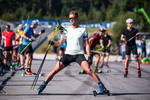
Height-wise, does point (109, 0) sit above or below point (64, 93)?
above

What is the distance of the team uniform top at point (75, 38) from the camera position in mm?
6898

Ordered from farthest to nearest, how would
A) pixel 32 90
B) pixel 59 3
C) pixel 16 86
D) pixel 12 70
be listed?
1. pixel 59 3
2. pixel 12 70
3. pixel 16 86
4. pixel 32 90

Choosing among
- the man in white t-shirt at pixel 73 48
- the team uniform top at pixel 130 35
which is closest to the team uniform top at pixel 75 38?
the man in white t-shirt at pixel 73 48

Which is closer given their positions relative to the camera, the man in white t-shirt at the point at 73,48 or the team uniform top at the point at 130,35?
the man in white t-shirt at the point at 73,48

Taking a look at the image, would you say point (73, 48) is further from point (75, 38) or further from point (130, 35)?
point (130, 35)

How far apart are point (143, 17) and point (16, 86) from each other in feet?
78.1

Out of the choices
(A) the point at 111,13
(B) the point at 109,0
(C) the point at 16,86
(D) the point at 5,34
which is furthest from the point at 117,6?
(C) the point at 16,86

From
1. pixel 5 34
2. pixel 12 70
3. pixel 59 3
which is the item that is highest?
pixel 59 3

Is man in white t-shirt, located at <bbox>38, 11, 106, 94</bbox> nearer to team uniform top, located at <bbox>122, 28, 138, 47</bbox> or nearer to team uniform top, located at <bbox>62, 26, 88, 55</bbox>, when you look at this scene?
team uniform top, located at <bbox>62, 26, 88, 55</bbox>

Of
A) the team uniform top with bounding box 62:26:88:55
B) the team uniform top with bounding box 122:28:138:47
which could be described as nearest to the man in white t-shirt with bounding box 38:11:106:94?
the team uniform top with bounding box 62:26:88:55

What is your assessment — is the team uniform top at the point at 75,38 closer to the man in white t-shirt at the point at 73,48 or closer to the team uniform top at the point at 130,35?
the man in white t-shirt at the point at 73,48

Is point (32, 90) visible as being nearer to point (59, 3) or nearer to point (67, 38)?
point (67, 38)

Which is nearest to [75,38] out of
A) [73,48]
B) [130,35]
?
[73,48]

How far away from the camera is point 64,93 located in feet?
23.9
